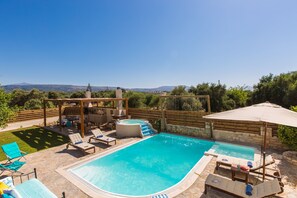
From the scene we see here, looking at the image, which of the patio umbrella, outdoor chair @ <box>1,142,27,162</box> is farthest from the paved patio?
the patio umbrella

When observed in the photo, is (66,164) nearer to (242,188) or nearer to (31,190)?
(31,190)

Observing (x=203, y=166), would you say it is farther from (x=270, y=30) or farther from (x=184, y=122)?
(x=270, y=30)

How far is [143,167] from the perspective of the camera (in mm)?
7707

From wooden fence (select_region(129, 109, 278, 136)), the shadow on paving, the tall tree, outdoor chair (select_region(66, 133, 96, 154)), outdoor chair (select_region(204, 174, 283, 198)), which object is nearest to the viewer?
outdoor chair (select_region(204, 174, 283, 198))

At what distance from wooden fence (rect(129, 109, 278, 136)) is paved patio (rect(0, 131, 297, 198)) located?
7.37ft

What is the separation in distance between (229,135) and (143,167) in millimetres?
6837

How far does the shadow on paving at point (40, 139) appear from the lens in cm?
1011

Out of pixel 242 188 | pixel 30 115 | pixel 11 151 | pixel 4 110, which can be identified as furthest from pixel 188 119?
pixel 30 115

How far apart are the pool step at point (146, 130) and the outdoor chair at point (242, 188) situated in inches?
310

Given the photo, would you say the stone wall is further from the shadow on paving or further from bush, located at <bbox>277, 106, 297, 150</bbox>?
the shadow on paving

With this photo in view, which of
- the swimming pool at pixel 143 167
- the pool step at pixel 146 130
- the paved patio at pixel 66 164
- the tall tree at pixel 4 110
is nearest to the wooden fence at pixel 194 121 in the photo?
the pool step at pixel 146 130

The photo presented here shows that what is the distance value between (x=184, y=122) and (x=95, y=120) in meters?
9.19

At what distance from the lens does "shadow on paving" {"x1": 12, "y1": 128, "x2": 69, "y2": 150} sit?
398 inches

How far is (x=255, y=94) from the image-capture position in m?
26.5
